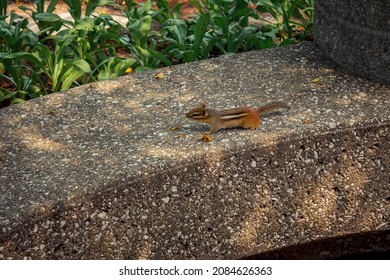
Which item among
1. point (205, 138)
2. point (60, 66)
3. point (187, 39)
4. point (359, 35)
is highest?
point (359, 35)

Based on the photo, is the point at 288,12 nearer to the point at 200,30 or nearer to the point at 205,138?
the point at 200,30

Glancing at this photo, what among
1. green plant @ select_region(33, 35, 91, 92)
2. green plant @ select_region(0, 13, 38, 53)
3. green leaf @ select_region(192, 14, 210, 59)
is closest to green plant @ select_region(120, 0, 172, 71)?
green leaf @ select_region(192, 14, 210, 59)

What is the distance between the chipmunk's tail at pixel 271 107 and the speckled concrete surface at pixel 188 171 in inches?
1.5

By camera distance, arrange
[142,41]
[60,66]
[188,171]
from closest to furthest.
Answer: [188,171]
[60,66]
[142,41]

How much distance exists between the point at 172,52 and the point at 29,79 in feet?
2.57

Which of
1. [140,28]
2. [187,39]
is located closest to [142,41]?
[140,28]

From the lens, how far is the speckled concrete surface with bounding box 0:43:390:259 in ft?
13.4

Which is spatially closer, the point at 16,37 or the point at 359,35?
the point at 359,35

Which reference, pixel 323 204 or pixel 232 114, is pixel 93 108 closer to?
pixel 232 114

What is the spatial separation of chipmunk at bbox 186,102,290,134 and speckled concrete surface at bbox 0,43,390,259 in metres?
0.04

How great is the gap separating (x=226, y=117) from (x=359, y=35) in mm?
941

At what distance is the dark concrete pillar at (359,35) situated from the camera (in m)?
4.86

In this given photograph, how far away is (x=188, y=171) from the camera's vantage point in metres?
4.25

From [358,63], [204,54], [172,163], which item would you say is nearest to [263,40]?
[204,54]
